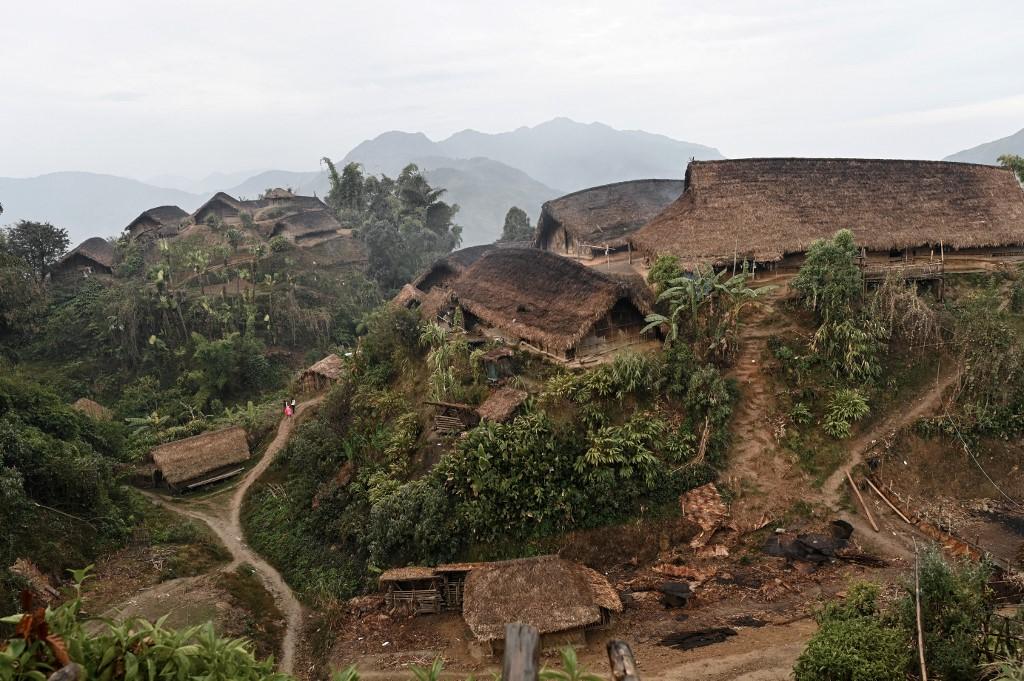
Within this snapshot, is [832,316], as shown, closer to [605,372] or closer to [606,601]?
[605,372]

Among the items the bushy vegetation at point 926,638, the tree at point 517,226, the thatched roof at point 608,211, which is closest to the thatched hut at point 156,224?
the tree at point 517,226

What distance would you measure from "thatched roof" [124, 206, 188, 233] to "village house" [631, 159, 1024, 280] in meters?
38.6

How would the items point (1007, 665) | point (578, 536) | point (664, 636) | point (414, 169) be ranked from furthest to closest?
1. point (414, 169)
2. point (578, 536)
3. point (664, 636)
4. point (1007, 665)

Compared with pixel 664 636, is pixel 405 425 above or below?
above

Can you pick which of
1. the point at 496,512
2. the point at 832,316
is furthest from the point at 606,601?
the point at 832,316

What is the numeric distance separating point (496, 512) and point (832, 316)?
11334mm

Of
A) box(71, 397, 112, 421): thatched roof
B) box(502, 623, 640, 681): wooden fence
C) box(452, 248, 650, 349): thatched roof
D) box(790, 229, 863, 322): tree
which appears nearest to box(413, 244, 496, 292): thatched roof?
box(452, 248, 650, 349): thatched roof

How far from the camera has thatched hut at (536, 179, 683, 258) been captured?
29.8 m

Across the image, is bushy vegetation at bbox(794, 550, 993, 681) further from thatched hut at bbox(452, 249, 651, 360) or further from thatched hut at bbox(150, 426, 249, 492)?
thatched hut at bbox(150, 426, 249, 492)

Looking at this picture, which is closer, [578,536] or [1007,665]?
[1007,665]

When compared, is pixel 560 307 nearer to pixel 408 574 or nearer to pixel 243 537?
pixel 408 574

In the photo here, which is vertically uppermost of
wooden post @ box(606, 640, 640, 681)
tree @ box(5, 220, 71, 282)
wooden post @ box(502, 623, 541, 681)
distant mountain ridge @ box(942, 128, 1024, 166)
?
distant mountain ridge @ box(942, 128, 1024, 166)

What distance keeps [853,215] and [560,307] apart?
445 inches

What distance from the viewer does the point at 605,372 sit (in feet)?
53.7
